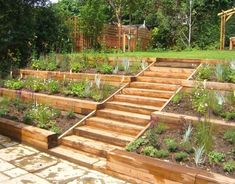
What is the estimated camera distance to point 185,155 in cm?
455

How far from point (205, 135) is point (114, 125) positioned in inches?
71.5

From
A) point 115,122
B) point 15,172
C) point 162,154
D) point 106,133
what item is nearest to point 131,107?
point 115,122

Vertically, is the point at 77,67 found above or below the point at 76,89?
above

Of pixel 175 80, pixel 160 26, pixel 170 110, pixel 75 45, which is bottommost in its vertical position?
pixel 170 110

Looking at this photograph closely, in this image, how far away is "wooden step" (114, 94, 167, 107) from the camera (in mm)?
6240

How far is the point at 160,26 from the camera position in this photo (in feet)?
56.2

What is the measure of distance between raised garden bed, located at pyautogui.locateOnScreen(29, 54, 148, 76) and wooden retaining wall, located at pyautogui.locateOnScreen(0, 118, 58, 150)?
228cm

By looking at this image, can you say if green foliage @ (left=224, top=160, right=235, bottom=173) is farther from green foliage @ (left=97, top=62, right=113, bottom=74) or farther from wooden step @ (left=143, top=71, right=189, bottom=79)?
green foliage @ (left=97, top=62, right=113, bottom=74)

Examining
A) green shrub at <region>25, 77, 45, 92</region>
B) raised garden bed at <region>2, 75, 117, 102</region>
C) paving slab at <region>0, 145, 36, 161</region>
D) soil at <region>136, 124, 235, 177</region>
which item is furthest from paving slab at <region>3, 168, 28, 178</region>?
green shrub at <region>25, 77, 45, 92</region>

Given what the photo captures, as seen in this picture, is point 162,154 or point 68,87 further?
point 68,87

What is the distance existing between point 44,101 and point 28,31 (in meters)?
4.27

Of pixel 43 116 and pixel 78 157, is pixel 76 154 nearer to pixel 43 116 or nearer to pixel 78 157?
pixel 78 157

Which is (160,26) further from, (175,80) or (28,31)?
(175,80)

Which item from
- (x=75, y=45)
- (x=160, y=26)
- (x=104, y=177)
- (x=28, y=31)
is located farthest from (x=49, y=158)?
(x=160, y=26)
